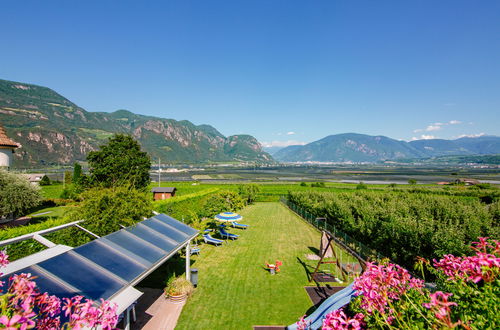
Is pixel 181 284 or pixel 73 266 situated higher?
pixel 73 266

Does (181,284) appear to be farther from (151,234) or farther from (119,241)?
(119,241)

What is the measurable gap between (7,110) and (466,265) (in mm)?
278989

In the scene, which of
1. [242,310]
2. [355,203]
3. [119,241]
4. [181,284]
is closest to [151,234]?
[119,241]

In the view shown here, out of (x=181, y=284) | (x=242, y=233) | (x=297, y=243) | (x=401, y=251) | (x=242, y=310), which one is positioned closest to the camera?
(x=242, y=310)

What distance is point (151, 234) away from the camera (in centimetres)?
1032

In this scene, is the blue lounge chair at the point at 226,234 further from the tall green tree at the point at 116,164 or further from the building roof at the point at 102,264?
the tall green tree at the point at 116,164

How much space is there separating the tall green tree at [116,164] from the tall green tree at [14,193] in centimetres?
914

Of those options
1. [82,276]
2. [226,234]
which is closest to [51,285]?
[82,276]

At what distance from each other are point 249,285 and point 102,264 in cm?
742

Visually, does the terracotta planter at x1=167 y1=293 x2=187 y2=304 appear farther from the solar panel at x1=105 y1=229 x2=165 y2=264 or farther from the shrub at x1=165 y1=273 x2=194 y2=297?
the solar panel at x1=105 y1=229 x2=165 y2=264

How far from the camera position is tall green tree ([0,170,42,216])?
18.1 m

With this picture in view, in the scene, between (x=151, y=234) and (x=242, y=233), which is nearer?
(x=151, y=234)

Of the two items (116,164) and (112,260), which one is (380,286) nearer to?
(112,260)

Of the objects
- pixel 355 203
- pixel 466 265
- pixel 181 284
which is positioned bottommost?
pixel 181 284
